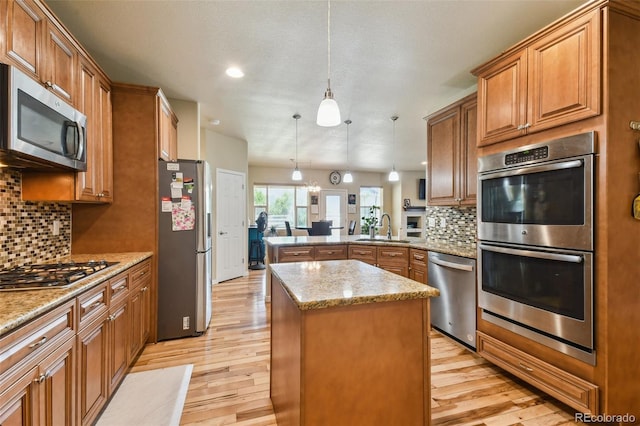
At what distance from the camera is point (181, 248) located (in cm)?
286

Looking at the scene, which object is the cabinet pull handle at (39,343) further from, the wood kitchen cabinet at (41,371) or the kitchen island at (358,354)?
the kitchen island at (358,354)

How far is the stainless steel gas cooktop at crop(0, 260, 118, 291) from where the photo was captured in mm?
1399

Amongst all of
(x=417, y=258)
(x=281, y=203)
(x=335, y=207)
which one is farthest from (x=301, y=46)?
(x=335, y=207)

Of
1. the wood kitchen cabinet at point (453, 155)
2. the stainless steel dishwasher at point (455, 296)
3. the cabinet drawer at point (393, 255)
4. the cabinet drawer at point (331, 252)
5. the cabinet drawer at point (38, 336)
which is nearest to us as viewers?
the cabinet drawer at point (38, 336)

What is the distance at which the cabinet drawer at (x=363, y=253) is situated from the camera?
11.8 feet

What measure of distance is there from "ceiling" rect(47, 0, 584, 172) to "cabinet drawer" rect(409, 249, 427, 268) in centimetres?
183

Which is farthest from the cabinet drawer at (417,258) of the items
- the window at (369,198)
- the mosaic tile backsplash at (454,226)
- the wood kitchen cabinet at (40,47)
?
the window at (369,198)

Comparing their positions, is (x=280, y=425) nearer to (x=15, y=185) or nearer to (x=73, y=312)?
(x=73, y=312)

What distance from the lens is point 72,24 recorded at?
214cm

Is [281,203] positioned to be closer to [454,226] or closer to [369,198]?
[369,198]

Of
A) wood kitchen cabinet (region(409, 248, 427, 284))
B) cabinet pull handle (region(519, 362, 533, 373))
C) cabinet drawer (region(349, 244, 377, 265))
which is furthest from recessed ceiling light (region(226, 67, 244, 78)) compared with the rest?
cabinet pull handle (region(519, 362, 533, 373))

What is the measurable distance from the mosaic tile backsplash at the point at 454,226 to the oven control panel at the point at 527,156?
1.02 m

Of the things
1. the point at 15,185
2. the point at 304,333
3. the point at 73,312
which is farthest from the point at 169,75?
the point at 304,333

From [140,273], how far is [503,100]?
10.6ft
